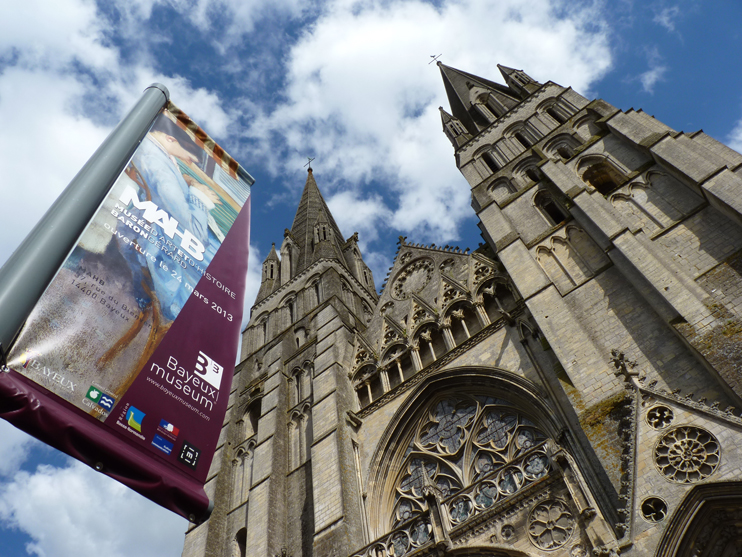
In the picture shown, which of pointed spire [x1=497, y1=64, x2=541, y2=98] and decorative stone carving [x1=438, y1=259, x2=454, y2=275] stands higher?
pointed spire [x1=497, y1=64, x2=541, y2=98]

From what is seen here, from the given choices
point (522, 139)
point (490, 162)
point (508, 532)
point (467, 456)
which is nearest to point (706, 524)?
point (508, 532)

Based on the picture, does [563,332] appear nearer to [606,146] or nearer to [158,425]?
[606,146]

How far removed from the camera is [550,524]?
28.0 feet

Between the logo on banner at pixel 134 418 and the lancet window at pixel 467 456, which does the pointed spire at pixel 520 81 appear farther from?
the logo on banner at pixel 134 418

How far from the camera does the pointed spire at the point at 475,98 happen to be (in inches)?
897

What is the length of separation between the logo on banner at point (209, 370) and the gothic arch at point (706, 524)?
552 cm

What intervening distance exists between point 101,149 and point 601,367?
27.3 ft

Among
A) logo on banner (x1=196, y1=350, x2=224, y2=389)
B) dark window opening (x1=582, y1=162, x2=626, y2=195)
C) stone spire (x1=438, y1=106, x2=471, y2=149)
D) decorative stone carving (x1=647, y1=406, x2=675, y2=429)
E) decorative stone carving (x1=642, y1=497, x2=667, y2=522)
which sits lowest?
decorative stone carving (x1=642, y1=497, x2=667, y2=522)

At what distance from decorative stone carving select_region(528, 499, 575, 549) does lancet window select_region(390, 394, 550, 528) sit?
848mm

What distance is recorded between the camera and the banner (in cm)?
Answer: 410

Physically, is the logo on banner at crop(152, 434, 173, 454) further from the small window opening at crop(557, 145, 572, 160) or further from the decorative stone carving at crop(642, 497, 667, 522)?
the small window opening at crop(557, 145, 572, 160)

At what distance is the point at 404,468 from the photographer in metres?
12.6

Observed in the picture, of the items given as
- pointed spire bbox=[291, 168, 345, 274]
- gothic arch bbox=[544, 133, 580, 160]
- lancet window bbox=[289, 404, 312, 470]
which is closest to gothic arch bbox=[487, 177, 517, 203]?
gothic arch bbox=[544, 133, 580, 160]

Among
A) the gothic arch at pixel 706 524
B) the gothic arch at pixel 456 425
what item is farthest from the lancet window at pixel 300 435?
the gothic arch at pixel 706 524
